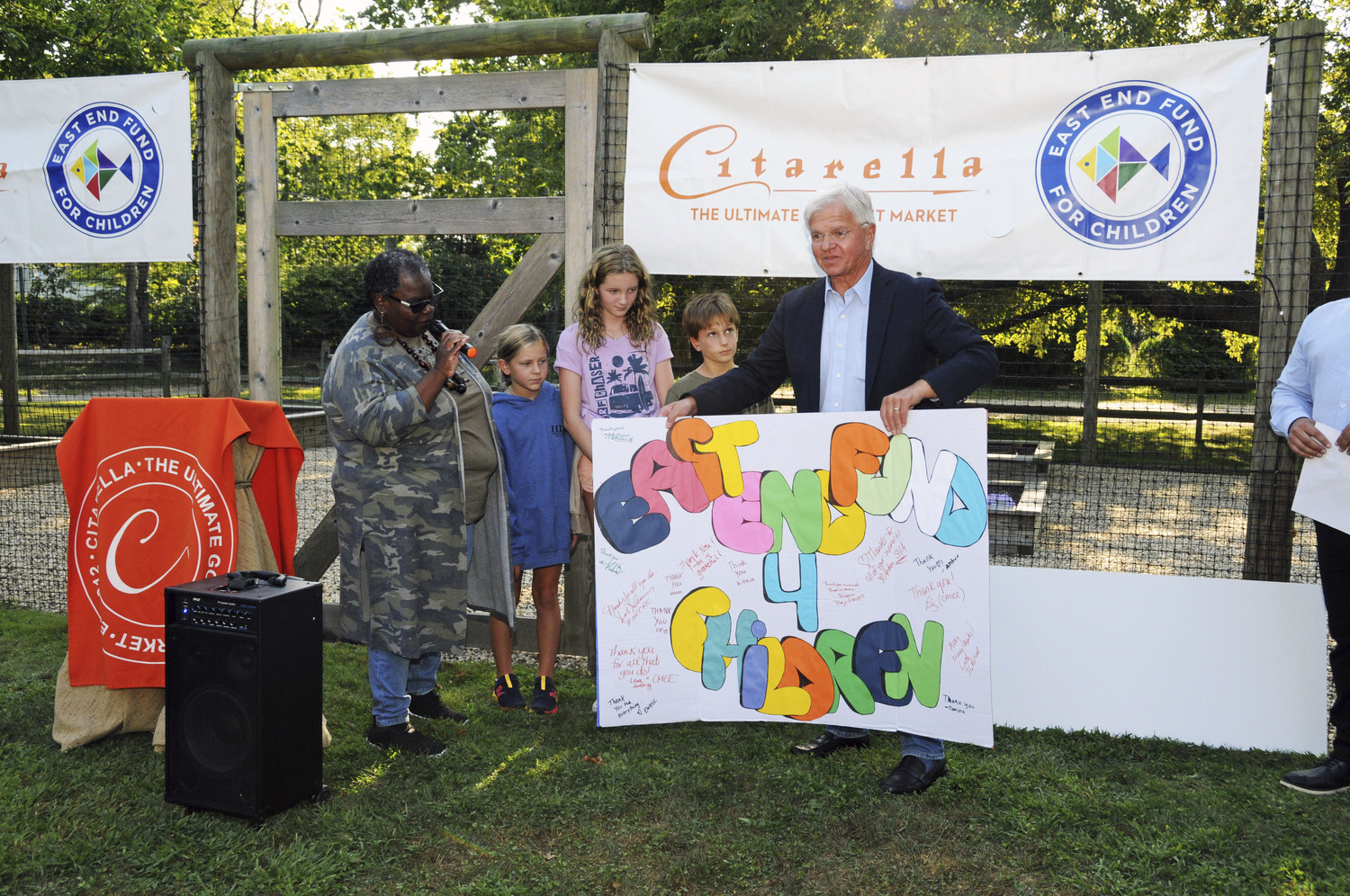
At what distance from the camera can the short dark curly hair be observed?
321 cm

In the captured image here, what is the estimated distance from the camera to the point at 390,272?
321cm

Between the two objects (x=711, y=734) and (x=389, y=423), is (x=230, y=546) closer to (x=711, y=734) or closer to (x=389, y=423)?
(x=389, y=423)

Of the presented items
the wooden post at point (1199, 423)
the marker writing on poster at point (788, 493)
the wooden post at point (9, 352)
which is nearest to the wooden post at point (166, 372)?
the wooden post at point (9, 352)

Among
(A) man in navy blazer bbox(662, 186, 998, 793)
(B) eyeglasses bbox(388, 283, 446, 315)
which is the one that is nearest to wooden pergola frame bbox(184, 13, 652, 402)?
(B) eyeglasses bbox(388, 283, 446, 315)

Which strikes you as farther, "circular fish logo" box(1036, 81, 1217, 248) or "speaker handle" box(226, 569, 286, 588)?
"circular fish logo" box(1036, 81, 1217, 248)

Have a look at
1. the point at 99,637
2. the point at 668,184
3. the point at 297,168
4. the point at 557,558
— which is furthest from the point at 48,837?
the point at 297,168

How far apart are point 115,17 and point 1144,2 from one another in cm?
1351

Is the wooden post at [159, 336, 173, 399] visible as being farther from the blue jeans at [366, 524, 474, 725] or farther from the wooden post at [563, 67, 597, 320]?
the blue jeans at [366, 524, 474, 725]

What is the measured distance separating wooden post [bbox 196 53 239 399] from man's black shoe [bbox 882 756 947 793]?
3.57m

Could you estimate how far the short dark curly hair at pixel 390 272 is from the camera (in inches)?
126

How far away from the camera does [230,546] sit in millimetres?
3389

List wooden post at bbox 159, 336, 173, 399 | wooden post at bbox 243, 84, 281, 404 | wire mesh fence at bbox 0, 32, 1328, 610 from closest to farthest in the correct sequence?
1. wooden post at bbox 243, 84, 281, 404
2. wire mesh fence at bbox 0, 32, 1328, 610
3. wooden post at bbox 159, 336, 173, 399
